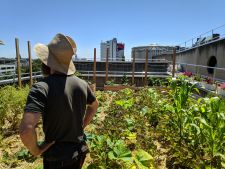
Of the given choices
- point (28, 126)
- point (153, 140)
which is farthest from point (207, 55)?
point (28, 126)

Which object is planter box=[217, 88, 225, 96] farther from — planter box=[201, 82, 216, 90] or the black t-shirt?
the black t-shirt

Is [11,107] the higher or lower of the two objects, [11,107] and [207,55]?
the lower

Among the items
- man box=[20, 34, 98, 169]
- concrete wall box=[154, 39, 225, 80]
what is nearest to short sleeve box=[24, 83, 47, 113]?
man box=[20, 34, 98, 169]

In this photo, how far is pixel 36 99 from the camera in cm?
181

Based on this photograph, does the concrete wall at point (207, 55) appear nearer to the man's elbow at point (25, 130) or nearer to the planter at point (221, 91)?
the planter at point (221, 91)

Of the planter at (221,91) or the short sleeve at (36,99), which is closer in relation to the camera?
the short sleeve at (36,99)

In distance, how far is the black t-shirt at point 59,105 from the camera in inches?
72.1

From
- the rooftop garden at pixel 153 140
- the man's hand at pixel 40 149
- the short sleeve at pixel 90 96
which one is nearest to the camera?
the man's hand at pixel 40 149

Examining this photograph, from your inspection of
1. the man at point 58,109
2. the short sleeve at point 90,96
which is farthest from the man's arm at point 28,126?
the short sleeve at point 90,96

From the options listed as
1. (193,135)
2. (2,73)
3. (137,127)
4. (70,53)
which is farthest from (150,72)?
(70,53)

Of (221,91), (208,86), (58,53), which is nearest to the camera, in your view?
(58,53)

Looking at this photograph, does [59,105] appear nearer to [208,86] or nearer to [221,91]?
[221,91]

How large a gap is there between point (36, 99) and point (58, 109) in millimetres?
210

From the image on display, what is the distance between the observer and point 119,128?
4777mm
